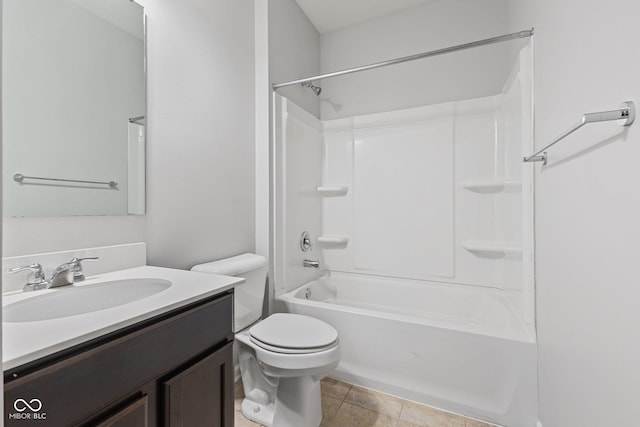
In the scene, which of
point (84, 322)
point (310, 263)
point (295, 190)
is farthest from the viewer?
point (310, 263)

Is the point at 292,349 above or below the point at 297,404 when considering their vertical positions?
above

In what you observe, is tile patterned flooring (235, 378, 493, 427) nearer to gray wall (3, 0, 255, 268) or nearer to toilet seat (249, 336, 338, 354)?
toilet seat (249, 336, 338, 354)

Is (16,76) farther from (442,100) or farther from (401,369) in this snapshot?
(442,100)

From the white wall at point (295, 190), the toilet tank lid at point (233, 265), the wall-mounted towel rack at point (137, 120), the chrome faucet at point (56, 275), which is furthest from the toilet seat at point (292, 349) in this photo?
the wall-mounted towel rack at point (137, 120)

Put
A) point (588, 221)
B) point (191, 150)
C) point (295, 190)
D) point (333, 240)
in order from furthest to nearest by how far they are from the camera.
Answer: point (333, 240) → point (295, 190) → point (191, 150) → point (588, 221)

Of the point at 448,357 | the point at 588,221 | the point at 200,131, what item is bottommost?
the point at 448,357

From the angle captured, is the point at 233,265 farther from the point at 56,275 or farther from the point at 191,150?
the point at 56,275

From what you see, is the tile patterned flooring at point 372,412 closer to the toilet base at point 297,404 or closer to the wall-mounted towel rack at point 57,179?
the toilet base at point 297,404

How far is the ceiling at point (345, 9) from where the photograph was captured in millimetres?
2264

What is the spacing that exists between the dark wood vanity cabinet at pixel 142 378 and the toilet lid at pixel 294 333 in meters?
0.35

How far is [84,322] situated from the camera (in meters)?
0.67

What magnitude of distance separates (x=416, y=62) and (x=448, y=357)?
2085 millimetres

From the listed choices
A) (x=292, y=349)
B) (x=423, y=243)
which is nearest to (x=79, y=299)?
(x=292, y=349)

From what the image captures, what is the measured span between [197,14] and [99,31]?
22.3 inches
